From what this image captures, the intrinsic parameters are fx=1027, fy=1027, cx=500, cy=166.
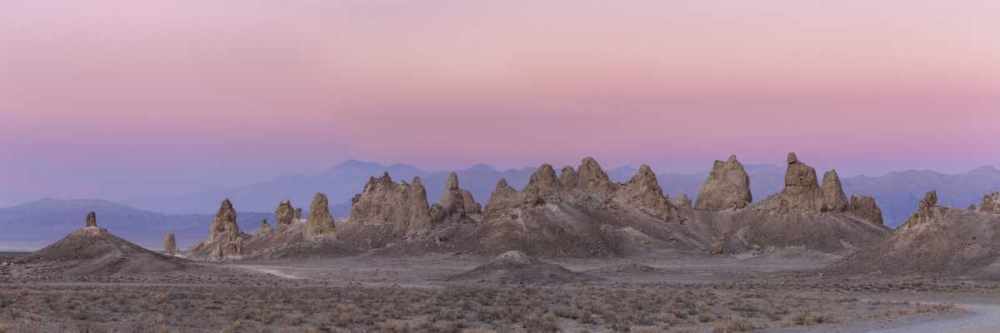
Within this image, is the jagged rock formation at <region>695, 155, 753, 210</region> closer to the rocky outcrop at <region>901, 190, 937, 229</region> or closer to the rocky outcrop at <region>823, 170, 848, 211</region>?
the rocky outcrop at <region>823, 170, 848, 211</region>

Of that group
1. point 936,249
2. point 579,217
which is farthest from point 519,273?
point 579,217

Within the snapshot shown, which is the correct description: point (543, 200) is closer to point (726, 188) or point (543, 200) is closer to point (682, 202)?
point (682, 202)

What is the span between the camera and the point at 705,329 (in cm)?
3597

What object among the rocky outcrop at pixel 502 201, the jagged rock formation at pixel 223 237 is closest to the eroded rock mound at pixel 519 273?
the rocky outcrop at pixel 502 201

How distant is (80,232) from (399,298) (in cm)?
7053

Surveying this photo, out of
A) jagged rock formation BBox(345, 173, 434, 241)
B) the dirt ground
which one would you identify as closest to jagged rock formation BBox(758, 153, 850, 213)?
jagged rock formation BBox(345, 173, 434, 241)

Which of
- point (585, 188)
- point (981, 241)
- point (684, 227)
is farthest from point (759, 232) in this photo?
point (981, 241)

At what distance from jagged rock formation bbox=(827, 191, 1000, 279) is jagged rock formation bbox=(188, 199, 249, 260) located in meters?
88.3

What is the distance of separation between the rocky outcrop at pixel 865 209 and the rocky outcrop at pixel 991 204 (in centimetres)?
6208

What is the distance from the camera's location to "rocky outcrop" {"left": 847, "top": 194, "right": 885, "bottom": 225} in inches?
6004

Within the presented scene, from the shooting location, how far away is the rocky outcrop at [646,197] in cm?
15312

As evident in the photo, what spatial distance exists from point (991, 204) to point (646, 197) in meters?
70.3

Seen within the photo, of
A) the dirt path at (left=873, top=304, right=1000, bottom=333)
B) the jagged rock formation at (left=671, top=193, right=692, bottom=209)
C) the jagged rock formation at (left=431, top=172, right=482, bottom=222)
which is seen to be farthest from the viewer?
the jagged rock formation at (left=671, top=193, right=692, bottom=209)

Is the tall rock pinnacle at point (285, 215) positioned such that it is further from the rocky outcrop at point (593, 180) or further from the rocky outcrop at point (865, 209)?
the rocky outcrop at point (865, 209)
